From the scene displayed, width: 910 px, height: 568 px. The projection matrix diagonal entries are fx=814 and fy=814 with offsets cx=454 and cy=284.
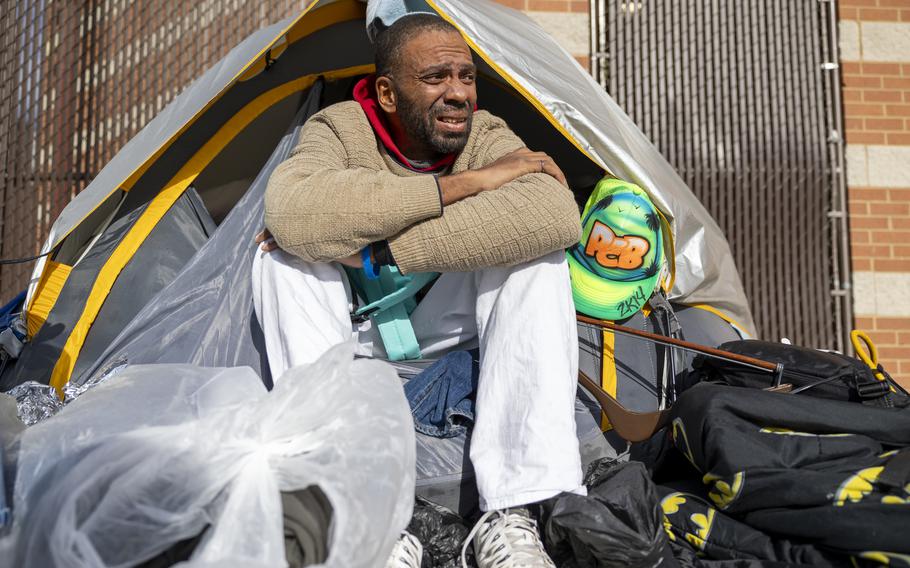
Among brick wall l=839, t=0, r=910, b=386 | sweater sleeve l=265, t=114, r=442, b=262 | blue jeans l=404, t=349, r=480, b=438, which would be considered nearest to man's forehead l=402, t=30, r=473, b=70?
sweater sleeve l=265, t=114, r=442, b=262

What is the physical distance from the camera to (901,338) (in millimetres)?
3924

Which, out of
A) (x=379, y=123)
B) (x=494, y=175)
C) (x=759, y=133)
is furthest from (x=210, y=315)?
(x=759, y=133)

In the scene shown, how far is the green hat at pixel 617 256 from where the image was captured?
2.22 meters

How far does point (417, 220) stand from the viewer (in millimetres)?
1804

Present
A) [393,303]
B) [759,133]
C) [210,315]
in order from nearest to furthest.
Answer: [393,303], [210,315], [759,133]

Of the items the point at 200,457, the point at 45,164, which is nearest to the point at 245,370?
the point at 200,457

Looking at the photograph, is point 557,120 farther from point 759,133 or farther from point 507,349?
point 759,133

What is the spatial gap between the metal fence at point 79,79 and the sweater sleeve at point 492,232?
254cm

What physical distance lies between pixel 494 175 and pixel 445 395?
0.53 metres

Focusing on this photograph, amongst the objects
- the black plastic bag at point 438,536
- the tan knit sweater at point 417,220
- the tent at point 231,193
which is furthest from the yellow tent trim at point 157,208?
the black plastic bag at point 438,536

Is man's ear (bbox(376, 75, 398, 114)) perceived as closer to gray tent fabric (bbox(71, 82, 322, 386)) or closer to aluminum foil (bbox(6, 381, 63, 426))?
gray tent fabric (bbox(71, 82, 322, 386))

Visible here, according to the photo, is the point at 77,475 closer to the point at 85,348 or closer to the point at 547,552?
the point at 547,552

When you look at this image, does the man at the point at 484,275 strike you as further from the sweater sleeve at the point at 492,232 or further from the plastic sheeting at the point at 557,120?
the plastic sheeting at the point at 557,120

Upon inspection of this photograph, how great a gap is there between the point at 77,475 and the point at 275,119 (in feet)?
5.85
